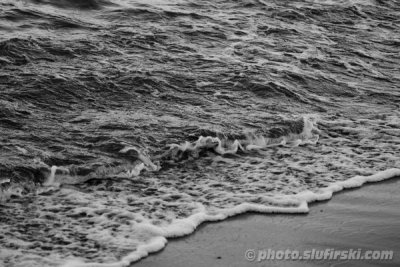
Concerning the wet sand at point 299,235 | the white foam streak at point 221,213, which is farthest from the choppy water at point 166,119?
the wet sand at point 299,235

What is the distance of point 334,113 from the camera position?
7590 millimetres

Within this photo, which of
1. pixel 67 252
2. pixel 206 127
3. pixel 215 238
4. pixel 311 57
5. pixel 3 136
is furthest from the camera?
pixel 311 57

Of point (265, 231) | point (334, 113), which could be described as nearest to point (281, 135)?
point (334, 113)

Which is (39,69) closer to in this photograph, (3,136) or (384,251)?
(3,136)

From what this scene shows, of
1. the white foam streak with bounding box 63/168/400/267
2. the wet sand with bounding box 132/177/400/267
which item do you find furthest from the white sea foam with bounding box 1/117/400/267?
the wet sand with bounding box 132/177/400/267

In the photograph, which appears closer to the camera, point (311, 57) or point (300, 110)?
point (300, 110)

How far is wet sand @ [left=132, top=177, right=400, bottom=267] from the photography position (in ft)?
14.2

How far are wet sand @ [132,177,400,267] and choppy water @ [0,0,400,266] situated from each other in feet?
0.49

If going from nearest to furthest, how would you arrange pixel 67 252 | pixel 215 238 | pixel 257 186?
pixel 67 252 → pixel 215 238 → pixel 257 186

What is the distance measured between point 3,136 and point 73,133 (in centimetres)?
68

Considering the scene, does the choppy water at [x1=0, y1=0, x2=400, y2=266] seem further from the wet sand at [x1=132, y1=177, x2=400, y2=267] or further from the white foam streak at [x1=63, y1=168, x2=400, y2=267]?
the wet sand at [x1=132, y1=177, x2=400, y2=267]

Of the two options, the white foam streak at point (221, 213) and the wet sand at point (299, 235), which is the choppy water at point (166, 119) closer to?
the white foam streak at point (221, 213)

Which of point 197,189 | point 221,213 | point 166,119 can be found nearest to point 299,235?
point 221,213

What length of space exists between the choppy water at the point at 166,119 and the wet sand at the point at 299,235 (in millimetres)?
151
